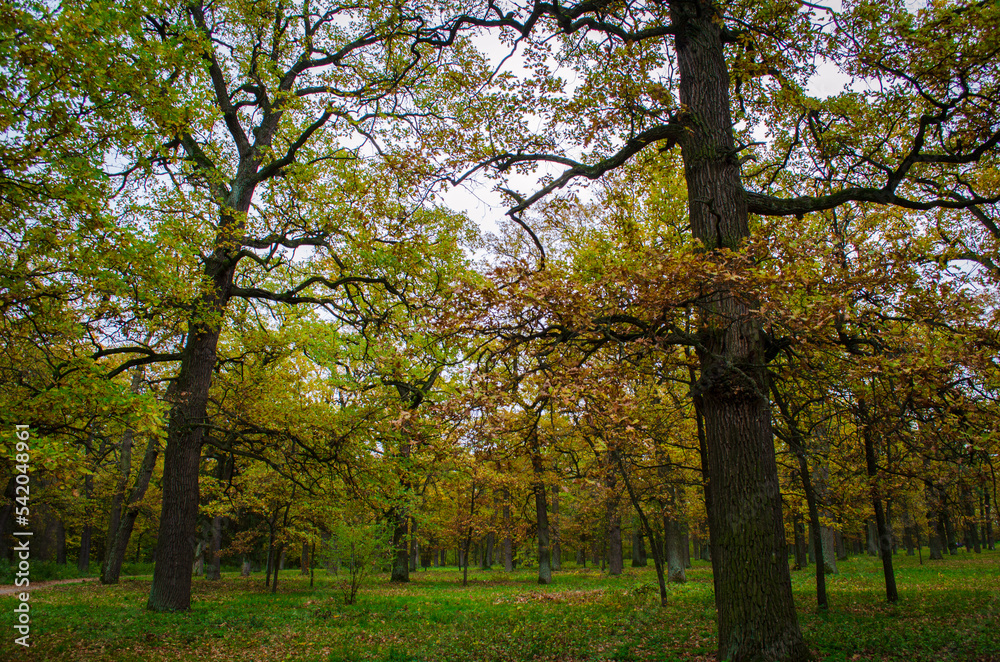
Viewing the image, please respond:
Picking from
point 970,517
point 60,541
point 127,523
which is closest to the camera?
point 970,517

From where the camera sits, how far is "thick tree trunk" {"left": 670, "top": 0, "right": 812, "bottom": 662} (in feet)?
16.6

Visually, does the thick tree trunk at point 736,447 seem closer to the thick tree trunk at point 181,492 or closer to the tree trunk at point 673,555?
the thick tree trunk at point 181,492

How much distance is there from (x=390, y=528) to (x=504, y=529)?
9.86m

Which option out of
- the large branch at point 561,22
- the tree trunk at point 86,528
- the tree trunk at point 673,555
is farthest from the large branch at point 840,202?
the tree trunk at point 86,528

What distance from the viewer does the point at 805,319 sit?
14.4 ft

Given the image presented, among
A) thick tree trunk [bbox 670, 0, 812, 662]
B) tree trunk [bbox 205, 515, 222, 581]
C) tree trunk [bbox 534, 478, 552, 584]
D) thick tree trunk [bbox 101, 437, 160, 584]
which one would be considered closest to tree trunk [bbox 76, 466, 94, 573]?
tree trunk [bbox 205, 515, 222, 581]

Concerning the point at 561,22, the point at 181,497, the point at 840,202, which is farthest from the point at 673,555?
the point at 561,22

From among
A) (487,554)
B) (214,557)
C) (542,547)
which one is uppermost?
(542,547)

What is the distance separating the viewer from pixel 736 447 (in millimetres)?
5438

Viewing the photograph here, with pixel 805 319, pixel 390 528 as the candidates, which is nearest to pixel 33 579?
pixel 390 528

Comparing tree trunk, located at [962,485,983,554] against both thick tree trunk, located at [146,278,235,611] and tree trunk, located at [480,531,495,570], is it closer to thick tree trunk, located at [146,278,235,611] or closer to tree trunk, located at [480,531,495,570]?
thick tree trunk, located at [146,278,235,611]

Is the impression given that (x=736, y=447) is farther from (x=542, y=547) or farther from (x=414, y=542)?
(x=414, y=542)

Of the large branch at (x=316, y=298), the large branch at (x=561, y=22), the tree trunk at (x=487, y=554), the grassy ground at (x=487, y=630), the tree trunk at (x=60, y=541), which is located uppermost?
the large branch at (x=561, y=22)

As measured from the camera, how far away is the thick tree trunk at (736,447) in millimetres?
5059
